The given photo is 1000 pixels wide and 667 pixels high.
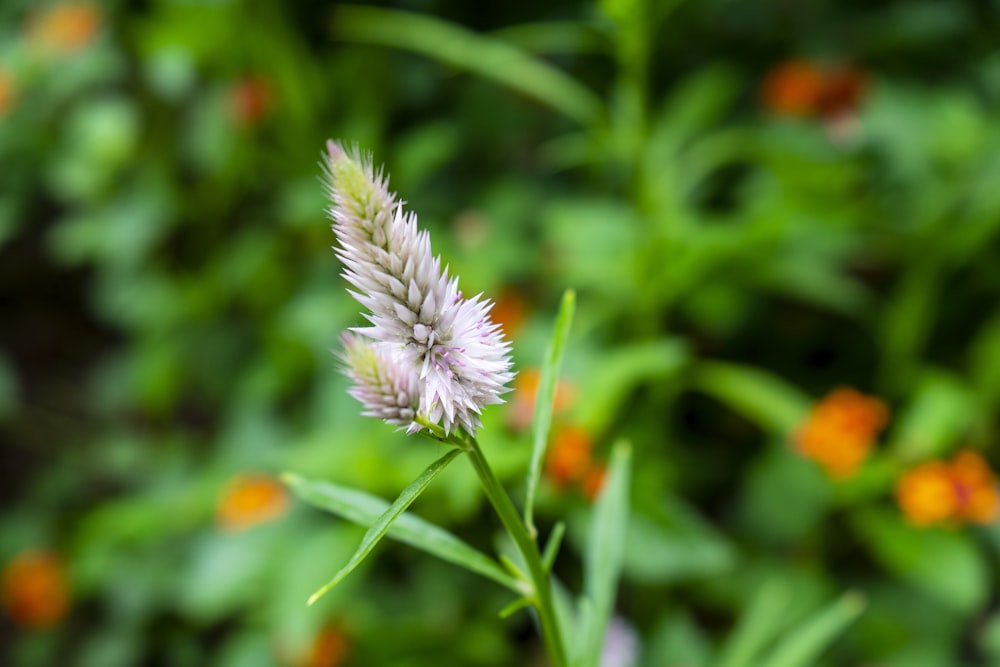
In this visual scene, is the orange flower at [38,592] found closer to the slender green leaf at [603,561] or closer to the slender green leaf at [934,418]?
the slender green leaf at [603,561]

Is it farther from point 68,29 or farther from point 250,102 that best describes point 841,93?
point 68,29

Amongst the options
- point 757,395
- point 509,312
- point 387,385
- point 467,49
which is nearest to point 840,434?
point 757,395

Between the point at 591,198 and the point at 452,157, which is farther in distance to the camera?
the point at 452,157

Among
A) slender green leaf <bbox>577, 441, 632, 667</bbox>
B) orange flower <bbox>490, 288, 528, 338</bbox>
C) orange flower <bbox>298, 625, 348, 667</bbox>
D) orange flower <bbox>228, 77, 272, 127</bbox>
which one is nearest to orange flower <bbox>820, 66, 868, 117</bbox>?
orange flower <bbox>490, 288, 528, 338</bbox>

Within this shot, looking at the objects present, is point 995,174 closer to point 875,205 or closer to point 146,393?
point 875,205

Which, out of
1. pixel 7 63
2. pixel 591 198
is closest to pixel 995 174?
pixel 591 198

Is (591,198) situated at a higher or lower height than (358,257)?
higher

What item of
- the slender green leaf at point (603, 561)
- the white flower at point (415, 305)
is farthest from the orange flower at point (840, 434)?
the white flower at point (415, 305)
